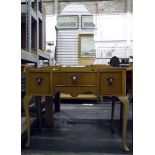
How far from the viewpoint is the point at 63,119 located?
257 cm

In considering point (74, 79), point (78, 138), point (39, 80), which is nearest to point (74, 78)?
point (74, 79)

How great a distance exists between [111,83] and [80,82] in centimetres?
19

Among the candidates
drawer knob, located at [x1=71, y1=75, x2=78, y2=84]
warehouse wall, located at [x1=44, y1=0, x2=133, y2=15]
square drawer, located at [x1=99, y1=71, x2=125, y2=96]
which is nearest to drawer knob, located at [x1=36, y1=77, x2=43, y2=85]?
drawer knob, located at [x1=71, y1=75, x2=78, y2=84]

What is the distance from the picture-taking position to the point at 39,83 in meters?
1.61

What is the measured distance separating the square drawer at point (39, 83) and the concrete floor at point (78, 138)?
0.35 metres

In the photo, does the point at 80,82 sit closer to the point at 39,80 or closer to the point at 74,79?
the point at 74,79

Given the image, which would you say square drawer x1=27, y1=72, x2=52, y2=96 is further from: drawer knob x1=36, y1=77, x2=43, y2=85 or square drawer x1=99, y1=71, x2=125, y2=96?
square drawer x1=99, y1=71, x2=125, y2=96

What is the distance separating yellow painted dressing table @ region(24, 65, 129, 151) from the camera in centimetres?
157
